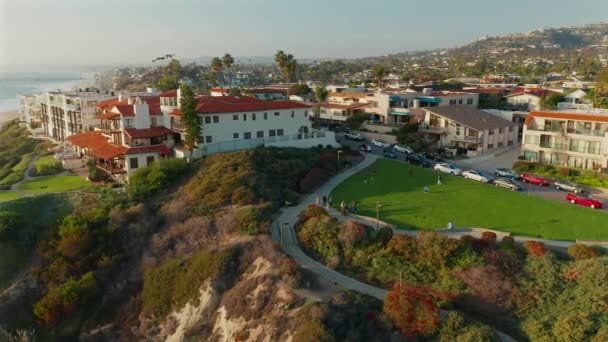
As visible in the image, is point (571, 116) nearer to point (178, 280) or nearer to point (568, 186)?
point (568, 186)

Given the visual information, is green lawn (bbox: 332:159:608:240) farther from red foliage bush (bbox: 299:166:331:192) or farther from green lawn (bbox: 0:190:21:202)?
green lawn (bbox: 0:190:21:202)

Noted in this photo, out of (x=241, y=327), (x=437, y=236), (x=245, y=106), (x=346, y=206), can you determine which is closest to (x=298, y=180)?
(x=346, y=206)

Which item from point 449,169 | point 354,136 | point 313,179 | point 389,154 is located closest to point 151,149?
point 313,179

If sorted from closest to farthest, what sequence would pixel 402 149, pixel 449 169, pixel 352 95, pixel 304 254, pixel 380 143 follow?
pixel 304 254
pixel 449 169
pixel 402 149
pixel 380 143
pixel 352 95

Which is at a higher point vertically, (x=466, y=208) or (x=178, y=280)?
(x=466, y=208)

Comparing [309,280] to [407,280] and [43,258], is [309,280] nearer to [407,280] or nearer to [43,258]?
[407,280]
